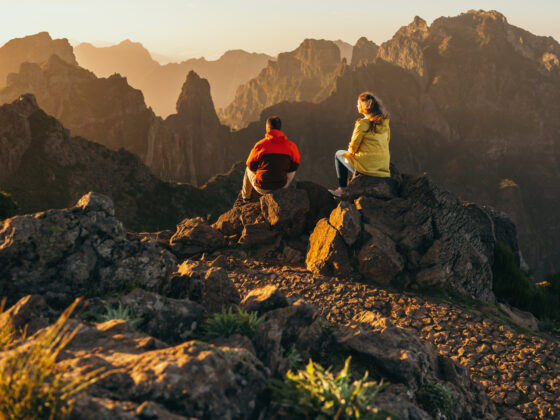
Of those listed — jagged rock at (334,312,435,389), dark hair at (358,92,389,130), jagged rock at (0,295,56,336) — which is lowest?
jagged rock at (334,312,435,389)

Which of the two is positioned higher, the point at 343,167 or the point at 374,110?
the point at 374,110

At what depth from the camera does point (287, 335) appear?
190 inches

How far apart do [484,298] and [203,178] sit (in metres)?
129

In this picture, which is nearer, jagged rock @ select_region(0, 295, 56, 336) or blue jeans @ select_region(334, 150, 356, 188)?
jagged rock @ select_region(0, 295, 56, 336)

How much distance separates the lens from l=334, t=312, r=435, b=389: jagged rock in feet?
15.8

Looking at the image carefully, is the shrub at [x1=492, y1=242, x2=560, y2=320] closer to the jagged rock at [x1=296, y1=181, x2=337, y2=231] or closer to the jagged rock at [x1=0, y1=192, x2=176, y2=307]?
the jagged rock at [x1=296, y1=181, x2=337, y2=231]

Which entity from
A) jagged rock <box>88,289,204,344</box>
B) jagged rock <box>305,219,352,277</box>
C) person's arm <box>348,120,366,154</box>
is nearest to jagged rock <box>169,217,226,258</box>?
jagged rock <box>305,219,352,277</box>

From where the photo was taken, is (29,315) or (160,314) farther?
(160,314)

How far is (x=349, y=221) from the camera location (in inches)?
384

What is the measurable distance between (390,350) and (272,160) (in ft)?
23.8

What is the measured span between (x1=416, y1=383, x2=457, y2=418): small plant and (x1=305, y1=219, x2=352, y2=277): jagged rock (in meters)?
4.81

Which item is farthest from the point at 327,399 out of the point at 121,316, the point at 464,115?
the point at 464,115

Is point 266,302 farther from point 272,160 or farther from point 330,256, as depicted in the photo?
point 272,160

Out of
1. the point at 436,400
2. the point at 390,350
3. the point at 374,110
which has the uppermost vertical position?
the point at 374,110
